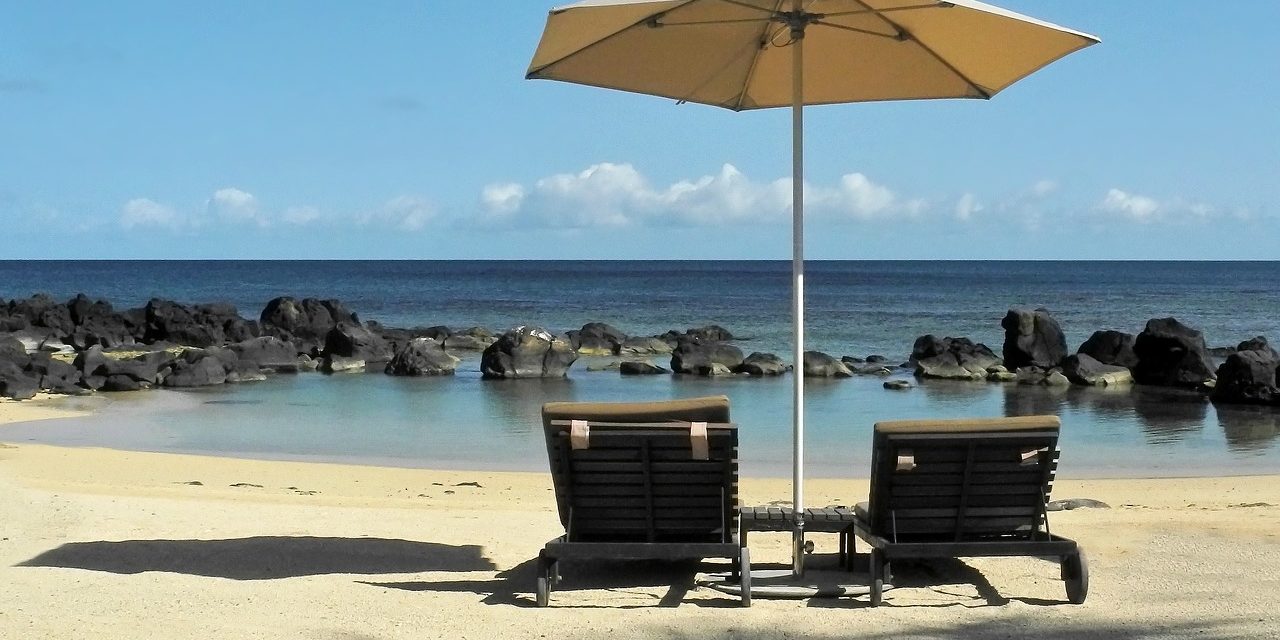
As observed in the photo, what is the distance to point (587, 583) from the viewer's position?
602 centimetres

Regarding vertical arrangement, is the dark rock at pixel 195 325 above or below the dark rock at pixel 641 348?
above

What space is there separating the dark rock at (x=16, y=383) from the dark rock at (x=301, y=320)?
36.0 feet

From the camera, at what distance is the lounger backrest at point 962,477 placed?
5.31 metres

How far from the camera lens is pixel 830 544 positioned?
7.27 meters

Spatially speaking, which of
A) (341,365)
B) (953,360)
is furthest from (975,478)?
(341,365)

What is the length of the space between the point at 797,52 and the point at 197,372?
18.4 m

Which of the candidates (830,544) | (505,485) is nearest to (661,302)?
(505,485)

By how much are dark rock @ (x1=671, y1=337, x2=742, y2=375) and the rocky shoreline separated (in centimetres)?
3

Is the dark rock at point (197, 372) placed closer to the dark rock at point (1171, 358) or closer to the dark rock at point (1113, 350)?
the dark rock at point (1113, 350)

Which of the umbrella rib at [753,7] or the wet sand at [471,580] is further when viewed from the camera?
the umbrella rib at [753,7]

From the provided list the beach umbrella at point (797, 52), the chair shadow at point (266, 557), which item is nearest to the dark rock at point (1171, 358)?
the beach umbrella at point (797, 52)

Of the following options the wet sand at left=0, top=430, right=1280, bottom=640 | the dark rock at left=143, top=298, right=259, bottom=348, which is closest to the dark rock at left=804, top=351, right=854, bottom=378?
the dark rock at left=143, top=298, right=259, bottom=348

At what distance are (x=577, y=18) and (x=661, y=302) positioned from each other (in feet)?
191

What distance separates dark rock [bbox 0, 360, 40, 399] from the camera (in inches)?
752
